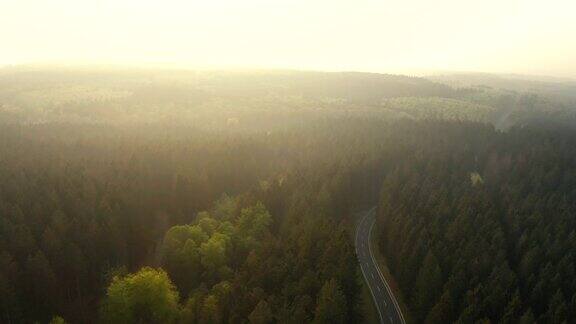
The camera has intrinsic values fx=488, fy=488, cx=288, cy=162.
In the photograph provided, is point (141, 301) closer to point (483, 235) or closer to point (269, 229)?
point (269, 229)

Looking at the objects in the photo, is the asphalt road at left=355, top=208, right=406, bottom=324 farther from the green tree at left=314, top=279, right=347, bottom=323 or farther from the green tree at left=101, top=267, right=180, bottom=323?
the green tree at left=101, top=267, right=180, bottom=323

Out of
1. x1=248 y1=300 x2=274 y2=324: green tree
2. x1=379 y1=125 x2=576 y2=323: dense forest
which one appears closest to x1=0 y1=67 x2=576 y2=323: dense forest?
x1=248 y1=300 x2=274 y2=324: green tree

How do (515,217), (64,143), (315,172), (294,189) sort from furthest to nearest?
(64,143) → (315,172) → (294,189) → (515,217)

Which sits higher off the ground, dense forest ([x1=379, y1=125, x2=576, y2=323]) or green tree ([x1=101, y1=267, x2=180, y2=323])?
dense forest ([x1=379, y1=125, x2=576, y2=323])

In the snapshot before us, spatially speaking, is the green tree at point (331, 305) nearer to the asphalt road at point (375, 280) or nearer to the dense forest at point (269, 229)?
the dense forest at point (269, 229)

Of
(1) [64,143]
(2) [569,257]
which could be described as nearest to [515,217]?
(2) [569,257]

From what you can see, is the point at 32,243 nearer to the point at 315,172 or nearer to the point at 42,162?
the point at 42,162
